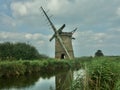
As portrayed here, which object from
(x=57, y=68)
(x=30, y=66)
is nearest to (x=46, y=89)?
(x=30, y=66)

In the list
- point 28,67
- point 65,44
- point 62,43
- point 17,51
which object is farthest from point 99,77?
point 65,44

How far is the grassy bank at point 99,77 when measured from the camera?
10.1 m

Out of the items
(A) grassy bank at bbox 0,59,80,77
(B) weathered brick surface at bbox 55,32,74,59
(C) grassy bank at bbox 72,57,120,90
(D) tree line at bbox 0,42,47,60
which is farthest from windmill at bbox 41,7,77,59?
(C) grassy bank at bbox 72,57,120,90

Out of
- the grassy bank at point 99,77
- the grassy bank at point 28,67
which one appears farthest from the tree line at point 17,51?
the grassy bank at point 99,77

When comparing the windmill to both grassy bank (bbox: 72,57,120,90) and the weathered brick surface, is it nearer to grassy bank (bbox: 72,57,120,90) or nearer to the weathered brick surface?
the weathered brick surface

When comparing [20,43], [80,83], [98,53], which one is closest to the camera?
[80,83]

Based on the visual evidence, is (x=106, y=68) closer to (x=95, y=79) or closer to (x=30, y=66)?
(x=95, y=79)

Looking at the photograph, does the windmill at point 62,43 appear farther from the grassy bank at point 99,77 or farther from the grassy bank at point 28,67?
the grassy bank at point 99,77

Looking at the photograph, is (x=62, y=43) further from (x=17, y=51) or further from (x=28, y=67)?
(x=28, y=67)

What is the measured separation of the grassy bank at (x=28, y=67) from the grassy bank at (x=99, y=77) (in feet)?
29.0

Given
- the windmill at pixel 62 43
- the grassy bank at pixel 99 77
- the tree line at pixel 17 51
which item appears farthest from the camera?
the windmill at pixel 62 43

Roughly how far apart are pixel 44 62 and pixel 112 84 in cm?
2292

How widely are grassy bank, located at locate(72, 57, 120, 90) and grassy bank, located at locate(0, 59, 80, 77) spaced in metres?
8.84

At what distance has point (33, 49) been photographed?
138 ft
